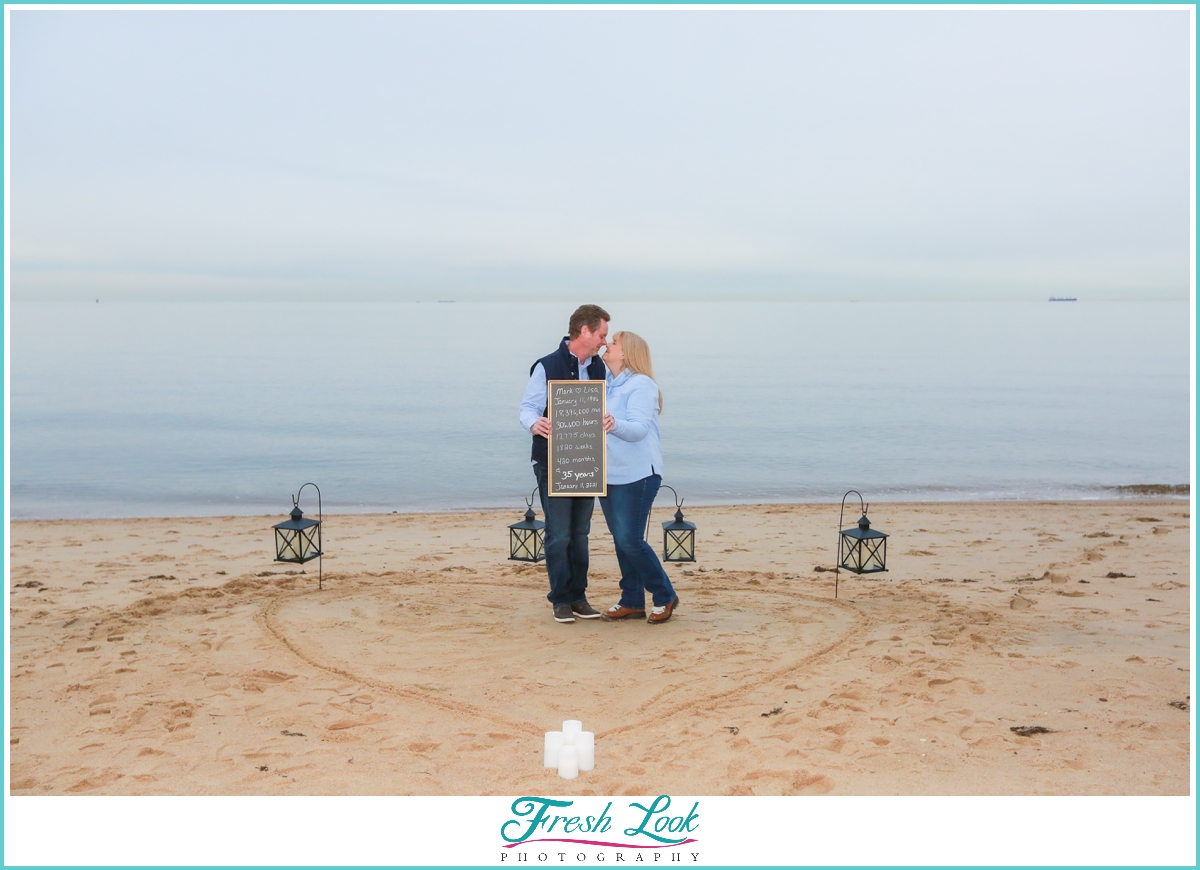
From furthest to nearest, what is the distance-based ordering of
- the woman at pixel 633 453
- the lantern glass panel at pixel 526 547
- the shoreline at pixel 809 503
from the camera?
the shoreline at pixel 809 503
the lantern glass panel at pixel 526 547
the woman at pixel 633 453

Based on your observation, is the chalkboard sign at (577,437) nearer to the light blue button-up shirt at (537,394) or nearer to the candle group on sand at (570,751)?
the light blue button-up shirt at (537,394)

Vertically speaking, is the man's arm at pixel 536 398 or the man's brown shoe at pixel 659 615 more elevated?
the man's arm at pixel 536 398

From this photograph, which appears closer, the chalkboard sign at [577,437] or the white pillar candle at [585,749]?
the white pillar candle at [585,749]

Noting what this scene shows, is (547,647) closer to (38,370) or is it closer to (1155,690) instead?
(1155,690)

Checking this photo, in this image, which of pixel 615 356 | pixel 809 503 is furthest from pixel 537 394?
pixel 809 503

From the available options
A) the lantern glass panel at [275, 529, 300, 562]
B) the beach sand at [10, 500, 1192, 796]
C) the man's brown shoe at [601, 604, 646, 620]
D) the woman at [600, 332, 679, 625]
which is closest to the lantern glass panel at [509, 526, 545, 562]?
the beach sand at [10, 500, 1192, 796]

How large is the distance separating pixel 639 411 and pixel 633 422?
0.10m

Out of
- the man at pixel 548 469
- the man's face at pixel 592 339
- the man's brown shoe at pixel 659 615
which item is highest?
the man's face at pixel 592 339

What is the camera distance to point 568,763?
3.68m

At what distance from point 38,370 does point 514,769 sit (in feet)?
146

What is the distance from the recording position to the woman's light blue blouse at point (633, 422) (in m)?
5.55

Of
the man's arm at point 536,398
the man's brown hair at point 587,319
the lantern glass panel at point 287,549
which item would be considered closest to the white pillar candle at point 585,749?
the man's arm at point 536,398

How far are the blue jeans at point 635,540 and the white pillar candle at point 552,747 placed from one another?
191cm

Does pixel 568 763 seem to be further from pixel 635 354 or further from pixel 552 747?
pixel 635 354
